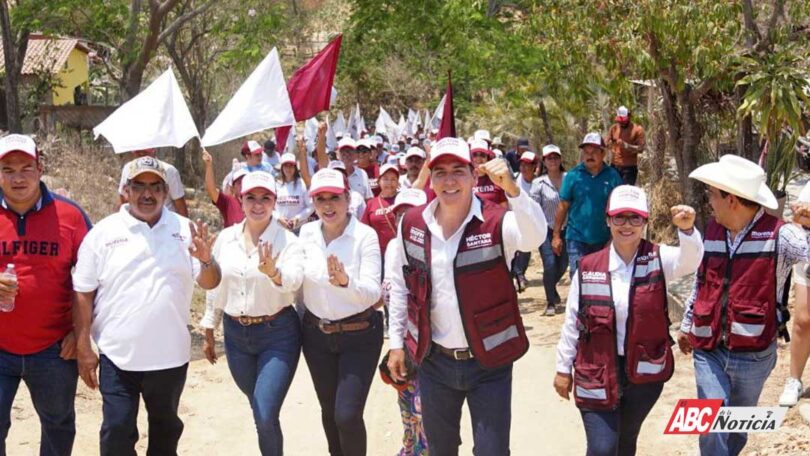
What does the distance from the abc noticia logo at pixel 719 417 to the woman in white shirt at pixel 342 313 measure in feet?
5.93

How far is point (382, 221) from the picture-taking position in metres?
9.10

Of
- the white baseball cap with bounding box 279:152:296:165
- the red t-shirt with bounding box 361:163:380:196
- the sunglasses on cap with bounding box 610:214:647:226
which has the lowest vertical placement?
the sunglasses on cap with bounding box 610:214:647:226

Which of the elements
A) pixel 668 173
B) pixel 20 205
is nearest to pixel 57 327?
pixel 20 205

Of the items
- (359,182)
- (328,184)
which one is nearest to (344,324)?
(328,184)

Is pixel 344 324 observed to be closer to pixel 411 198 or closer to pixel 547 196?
pixel 411 198

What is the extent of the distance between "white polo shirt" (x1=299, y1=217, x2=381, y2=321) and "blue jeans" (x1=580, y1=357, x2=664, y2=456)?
1.47 metres

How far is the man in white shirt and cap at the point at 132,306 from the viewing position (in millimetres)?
5414

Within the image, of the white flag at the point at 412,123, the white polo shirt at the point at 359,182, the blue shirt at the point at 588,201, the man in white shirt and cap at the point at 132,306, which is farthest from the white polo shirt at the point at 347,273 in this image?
the white flag at the point at 412,123

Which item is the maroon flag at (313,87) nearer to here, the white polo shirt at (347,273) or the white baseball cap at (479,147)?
the white baseball cap at (479,147)

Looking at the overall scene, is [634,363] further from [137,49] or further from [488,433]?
[137,49]

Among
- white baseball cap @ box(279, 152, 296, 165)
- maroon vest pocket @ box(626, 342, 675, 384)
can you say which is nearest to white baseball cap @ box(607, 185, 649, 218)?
maroon vest pocket @ box(626, 342, 675, 384)

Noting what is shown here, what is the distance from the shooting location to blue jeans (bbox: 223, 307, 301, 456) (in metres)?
5.63

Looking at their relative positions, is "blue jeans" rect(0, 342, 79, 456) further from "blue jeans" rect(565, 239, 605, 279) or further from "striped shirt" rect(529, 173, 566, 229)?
"striped shirt" rect(529, 173, 566, 229)

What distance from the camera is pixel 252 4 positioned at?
21.8 m
